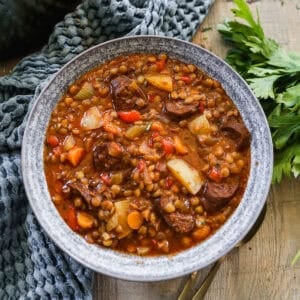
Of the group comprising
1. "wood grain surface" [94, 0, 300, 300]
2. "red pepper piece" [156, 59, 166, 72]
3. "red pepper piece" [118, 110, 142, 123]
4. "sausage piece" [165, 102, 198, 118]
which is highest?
"red pepper piece" [156, 59, 166, 72]

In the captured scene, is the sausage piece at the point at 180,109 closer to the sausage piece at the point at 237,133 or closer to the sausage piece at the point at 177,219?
the sausage piece at the point at 237,133

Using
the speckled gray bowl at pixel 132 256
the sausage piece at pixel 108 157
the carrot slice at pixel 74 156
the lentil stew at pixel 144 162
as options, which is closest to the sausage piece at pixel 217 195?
the lentil stew at pixel 144 162

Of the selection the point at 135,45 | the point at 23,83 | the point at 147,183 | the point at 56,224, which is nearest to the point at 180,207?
the point at 147,183

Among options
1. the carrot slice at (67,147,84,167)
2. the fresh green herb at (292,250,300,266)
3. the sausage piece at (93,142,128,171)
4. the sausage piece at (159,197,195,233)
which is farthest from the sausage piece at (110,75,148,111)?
the fresh green herb at (292,250,300,266)

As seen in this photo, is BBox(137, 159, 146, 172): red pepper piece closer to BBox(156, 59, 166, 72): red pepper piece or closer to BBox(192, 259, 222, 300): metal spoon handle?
BBox(156, 59, 166, 72): red pepper piece

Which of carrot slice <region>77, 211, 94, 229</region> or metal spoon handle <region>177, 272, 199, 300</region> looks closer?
carrot slice <region>77, 211, 94, 229</region>

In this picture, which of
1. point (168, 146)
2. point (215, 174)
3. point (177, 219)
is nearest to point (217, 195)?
point (215, 174)

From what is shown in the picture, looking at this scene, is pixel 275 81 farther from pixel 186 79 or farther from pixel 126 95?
pixel 126 95
